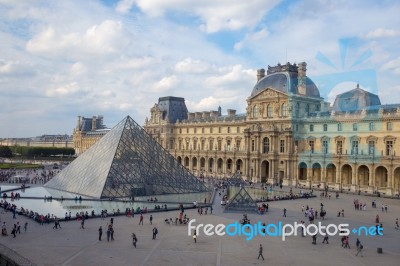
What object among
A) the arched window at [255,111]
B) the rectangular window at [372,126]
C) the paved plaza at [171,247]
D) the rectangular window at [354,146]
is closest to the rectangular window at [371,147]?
the rectangular window at [372,126]

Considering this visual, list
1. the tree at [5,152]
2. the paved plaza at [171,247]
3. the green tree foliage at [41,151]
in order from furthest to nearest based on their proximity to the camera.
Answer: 1. the green tree foliage at [41,151]
2. the tree at [5,152]
3. the paved plaza at [171,247]

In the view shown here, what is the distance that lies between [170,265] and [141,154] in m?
22.1

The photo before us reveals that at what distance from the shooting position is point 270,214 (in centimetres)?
2869

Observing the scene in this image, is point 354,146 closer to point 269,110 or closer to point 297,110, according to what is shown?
point 297,110

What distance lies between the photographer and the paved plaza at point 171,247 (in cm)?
1675

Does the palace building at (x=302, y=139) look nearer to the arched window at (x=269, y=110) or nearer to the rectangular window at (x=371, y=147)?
the rectangular window at (x=371, y=147)

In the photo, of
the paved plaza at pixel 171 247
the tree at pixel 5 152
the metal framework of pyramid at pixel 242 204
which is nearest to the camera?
the paved plaza at pixel 171 247

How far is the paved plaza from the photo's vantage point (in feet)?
55.0

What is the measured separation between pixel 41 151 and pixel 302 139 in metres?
65.1

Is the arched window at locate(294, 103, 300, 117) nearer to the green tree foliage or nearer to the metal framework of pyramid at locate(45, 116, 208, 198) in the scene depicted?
the metal framework of pyramid at locate(45, 116, 208, 198)

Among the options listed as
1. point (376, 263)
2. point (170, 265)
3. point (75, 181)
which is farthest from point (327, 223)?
point (75, 181)

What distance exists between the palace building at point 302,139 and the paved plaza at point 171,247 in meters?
19.1

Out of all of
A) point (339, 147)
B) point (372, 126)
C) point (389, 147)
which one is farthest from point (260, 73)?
point (389, 147)

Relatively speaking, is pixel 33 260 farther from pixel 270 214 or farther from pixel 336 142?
pixel 336 142
